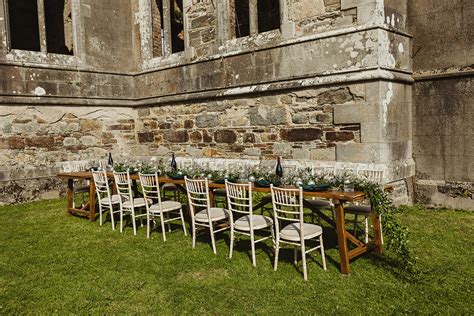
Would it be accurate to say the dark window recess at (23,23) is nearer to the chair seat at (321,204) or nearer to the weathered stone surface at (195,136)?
the weathered stone surface at (195,136)

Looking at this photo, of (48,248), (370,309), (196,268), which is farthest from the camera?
(48,248)

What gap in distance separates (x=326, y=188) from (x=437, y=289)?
1388mm

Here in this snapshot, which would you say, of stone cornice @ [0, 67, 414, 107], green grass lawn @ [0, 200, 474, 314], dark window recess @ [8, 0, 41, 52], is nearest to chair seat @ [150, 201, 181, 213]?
green grass lawn @ [0, 200, 474, 314]

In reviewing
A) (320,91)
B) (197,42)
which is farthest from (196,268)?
(197,42)

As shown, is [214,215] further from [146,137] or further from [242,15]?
[242,15]

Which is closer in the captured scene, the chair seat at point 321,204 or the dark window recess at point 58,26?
the chair seat at point 321,204

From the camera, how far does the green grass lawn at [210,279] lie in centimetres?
335

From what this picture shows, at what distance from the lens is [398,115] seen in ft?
21.0

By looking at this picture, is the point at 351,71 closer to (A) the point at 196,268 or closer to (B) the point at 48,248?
(A) the point at 196,268

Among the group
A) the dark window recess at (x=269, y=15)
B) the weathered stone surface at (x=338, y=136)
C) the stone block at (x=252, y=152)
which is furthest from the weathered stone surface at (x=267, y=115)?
the dark window recess at (x=269, y=15)

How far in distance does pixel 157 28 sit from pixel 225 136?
11.9 feet

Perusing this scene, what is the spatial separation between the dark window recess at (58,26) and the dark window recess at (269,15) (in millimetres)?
5240

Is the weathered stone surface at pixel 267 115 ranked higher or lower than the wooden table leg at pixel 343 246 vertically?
higher

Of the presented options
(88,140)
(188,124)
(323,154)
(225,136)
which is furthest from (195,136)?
(323,154)
